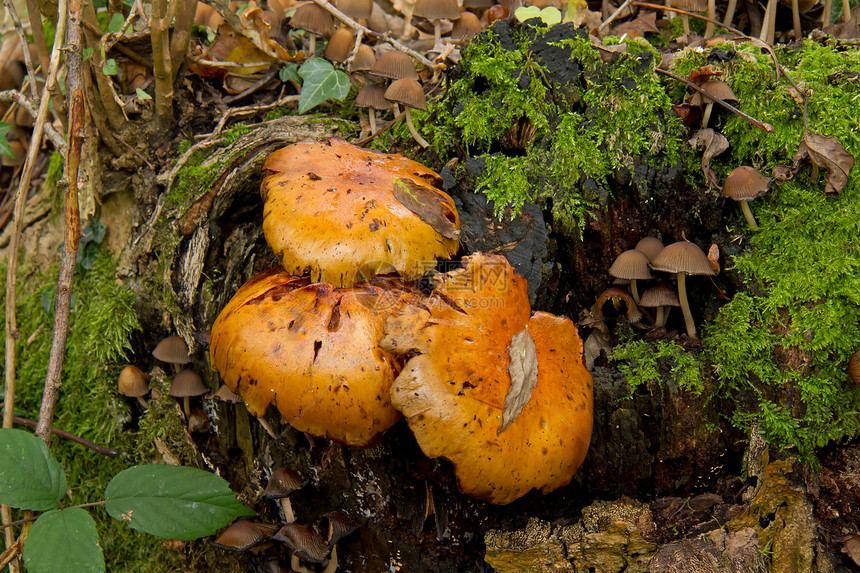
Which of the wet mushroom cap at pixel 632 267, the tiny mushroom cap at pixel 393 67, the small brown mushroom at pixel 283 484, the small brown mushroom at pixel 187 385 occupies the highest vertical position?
the tiny mushroom cap at pixel 393 67

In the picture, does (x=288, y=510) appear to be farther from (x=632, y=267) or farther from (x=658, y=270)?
(x=658, y=270)

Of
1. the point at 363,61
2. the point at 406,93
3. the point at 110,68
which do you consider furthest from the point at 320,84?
the point at 110,68

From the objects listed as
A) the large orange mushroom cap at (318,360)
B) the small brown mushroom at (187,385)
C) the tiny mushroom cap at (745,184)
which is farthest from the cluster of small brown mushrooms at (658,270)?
the small brown mushroom at (187,385)

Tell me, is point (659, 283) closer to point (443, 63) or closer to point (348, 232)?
point (348, 232)

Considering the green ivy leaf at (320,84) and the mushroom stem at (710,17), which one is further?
A: the mushroom stem at (710,17)

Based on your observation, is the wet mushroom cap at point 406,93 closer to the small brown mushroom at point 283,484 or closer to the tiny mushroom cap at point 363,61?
the tiny mushroom cap at point 363,61

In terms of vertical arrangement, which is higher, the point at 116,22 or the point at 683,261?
the point at 116,22
